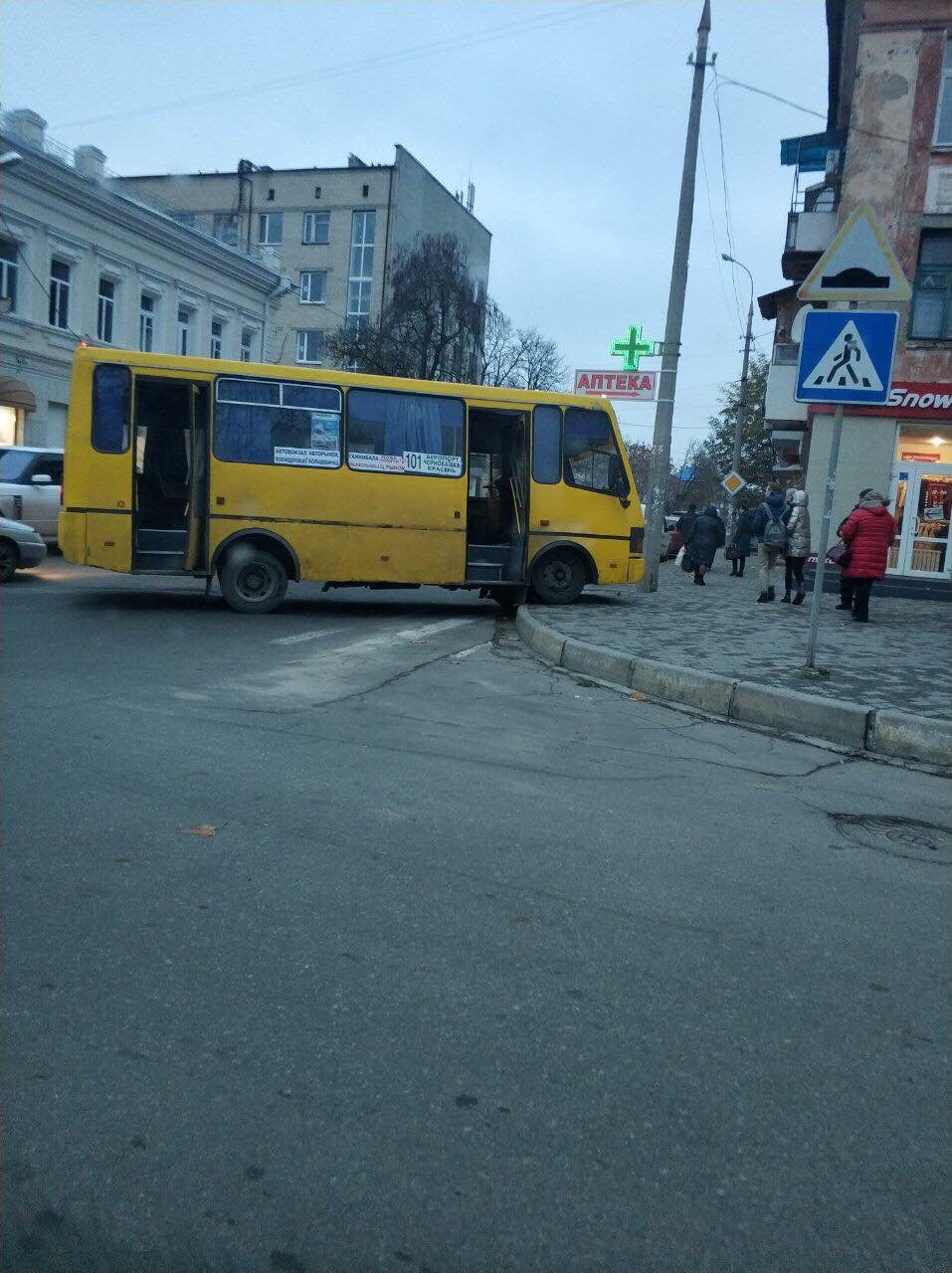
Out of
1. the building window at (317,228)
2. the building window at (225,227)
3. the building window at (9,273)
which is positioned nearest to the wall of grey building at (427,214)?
the building window at (317,228)

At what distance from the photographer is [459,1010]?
2.95 metres

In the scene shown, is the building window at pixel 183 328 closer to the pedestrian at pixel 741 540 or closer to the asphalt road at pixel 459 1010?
the pedestrian at pixel 741 540

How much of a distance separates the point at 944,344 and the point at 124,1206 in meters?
22.9

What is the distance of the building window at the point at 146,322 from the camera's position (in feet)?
113

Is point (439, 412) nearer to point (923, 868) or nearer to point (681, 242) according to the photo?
point (681, 242)

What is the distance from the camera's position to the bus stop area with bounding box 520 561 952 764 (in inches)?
291

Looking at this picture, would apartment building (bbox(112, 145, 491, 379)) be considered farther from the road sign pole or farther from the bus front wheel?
the road sign pole

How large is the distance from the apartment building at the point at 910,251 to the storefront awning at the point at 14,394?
20.5 m

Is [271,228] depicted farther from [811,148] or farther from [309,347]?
[811,148]

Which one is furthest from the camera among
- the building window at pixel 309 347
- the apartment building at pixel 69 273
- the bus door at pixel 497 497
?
the building window at pixel 309 347

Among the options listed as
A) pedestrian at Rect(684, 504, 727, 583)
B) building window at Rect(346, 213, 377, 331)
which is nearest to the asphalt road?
pedestrian at Rect(684, 504, 727, 583)

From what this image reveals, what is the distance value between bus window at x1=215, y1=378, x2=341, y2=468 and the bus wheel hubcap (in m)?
1.30

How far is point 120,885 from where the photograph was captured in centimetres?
368

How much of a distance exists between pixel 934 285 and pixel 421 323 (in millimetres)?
23090
